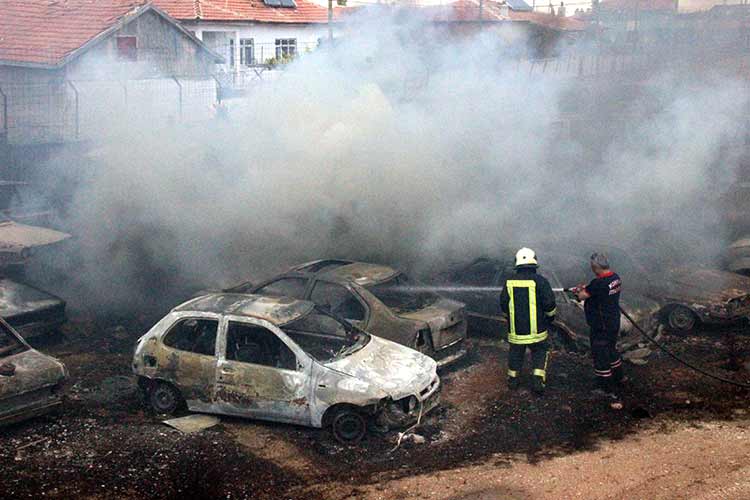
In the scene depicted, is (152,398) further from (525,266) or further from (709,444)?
(709,444)

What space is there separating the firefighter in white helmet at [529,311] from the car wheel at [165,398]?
11.2 feet

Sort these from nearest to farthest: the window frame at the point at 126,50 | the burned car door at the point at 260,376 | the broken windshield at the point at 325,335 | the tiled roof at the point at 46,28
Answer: the burned car door at the point at 260,376 → the broken windshield at the point at 325,335 → the tiled roof at the point at 46,28 → the window frame at the point at 126,50

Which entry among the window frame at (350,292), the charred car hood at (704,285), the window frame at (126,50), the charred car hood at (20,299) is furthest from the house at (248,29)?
the window frame at (350,292)

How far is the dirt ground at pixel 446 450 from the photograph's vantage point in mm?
6668

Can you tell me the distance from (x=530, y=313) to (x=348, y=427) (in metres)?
2.31

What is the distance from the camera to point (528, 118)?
15555 mm

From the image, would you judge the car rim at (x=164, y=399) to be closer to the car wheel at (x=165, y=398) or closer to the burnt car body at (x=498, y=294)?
the car wheel at (x=165, y=398)

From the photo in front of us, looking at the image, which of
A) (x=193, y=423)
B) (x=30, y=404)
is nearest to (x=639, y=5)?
(x=193, y=423)

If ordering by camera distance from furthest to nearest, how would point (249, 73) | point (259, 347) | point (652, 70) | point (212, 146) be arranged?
1. point (249, 73)
2. point (652, 70)
3. point (212, 146)
4. point (259, 347)

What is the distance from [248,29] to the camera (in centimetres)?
3078

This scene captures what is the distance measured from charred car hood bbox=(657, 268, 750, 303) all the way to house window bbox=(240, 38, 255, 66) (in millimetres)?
21695

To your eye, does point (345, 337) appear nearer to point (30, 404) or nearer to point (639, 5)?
point (30, 404)

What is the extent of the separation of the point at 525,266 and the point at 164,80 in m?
15.3

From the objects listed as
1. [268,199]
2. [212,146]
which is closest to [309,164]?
[268,199]
